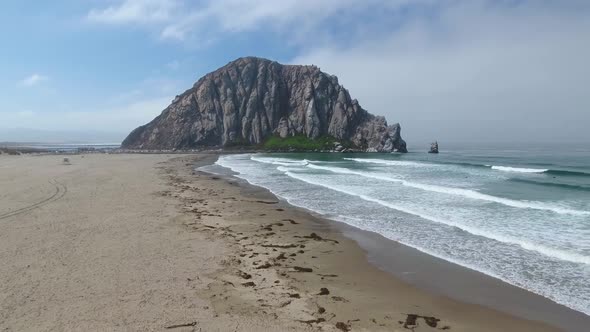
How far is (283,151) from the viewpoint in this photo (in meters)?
126

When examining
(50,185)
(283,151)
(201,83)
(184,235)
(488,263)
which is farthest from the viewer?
(201,83)

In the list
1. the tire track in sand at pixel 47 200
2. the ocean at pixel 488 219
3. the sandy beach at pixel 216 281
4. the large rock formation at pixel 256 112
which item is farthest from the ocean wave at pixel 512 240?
the large rock formation at pixel 256 112

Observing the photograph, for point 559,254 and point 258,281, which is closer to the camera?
point 258,281

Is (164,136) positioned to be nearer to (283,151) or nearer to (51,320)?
(283,151)

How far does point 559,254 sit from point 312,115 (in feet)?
406

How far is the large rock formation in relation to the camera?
13462cm

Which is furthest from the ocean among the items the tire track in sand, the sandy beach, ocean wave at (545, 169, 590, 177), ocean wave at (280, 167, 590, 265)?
the tire track in sand

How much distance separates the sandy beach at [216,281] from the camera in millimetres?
8484

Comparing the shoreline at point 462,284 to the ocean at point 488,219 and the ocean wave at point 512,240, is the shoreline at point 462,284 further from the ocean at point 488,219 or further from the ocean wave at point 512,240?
the ocean wave at point 512,240

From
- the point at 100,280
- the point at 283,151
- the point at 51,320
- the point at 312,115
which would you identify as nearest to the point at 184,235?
the point at 100,280

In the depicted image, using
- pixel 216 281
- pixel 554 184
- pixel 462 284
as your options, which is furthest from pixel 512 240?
pixel 554 184

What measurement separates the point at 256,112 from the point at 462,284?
132591 millimetres

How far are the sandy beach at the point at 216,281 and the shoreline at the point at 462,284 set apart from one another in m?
0.06

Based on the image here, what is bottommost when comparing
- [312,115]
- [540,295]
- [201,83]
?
[540,295]
